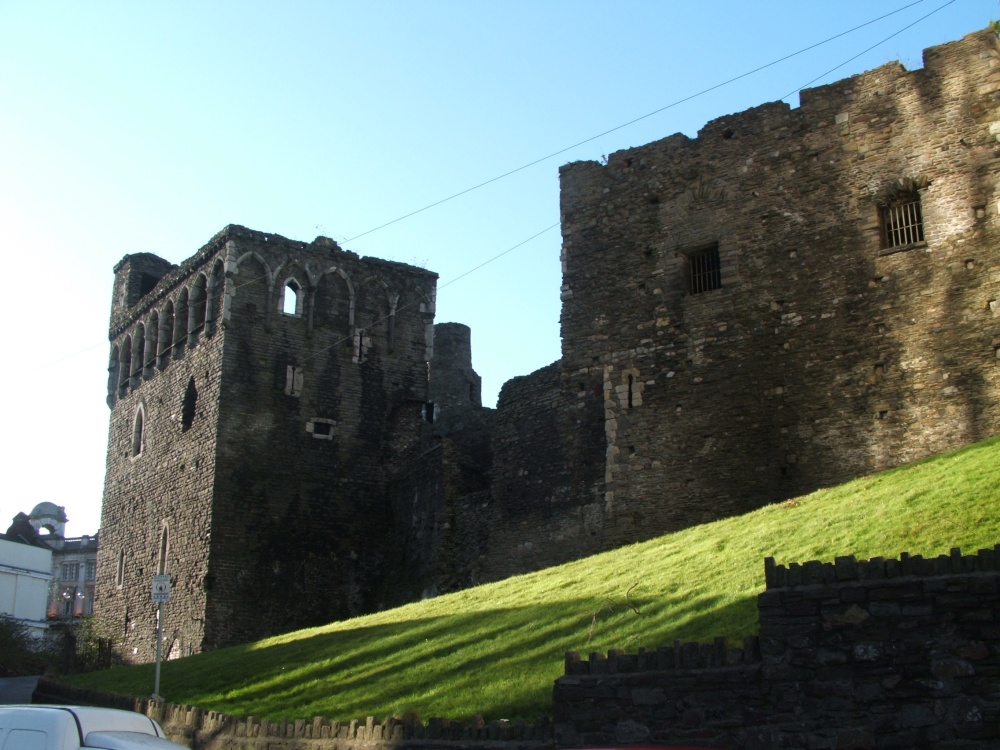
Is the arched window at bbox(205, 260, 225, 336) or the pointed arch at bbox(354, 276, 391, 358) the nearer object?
the arched window at bbox(205, 260, 225, 336)

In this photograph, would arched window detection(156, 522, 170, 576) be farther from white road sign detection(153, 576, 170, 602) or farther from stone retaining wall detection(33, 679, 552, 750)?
stone retaining wall detection(33, 679, 552, 750)

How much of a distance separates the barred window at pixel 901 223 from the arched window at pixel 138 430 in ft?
76.1

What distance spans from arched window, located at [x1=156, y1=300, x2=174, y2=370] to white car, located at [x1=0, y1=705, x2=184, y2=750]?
25.1 m

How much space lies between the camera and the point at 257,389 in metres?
30.2

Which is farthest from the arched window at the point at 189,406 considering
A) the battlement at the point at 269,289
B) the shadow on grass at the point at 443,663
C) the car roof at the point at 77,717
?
the car roof at the point at 77,717

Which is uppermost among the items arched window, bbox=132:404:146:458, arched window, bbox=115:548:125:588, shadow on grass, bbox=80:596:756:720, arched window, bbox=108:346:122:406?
arched window, bbox=108:346:122:406

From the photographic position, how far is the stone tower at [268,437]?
95.0 ft

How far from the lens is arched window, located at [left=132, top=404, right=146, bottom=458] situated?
34.7 metres

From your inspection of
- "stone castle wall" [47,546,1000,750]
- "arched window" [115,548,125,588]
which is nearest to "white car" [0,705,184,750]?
"stone castle wall" [47,546,1000,750]

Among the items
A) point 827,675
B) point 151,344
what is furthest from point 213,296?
point 827,675

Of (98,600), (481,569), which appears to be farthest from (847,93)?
(98,600)

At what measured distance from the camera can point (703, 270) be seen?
21.4 m

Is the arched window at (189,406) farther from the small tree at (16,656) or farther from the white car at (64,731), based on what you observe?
the white car at (64,731)

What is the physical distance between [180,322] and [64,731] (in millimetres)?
25065
